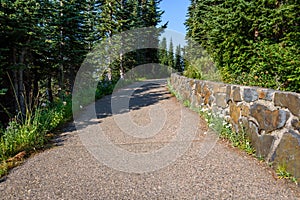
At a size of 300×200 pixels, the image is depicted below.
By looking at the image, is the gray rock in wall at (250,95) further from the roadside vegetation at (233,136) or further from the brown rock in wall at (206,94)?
the brown rock in wall at (206,94)

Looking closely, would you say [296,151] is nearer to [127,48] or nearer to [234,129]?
[234,129]

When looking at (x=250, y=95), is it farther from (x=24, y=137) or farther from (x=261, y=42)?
(x=24, y=137)

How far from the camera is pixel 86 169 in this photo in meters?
2.58

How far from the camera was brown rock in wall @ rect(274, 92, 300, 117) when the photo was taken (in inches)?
80.5

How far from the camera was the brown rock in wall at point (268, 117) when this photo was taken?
2257 millimetres

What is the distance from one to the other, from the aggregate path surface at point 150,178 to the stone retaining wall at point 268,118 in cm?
22

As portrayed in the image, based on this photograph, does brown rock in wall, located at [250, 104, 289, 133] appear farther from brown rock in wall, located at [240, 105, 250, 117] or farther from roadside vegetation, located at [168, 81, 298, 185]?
roadside vegetation, located at [168, 81, 298, 185]

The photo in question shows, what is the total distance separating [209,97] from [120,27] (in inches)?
477

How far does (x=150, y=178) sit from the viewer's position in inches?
92.7

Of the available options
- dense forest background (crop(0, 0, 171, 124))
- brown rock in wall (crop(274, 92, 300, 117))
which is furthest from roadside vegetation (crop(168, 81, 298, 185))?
dense forest background (crop(0, 0, 171, 124))

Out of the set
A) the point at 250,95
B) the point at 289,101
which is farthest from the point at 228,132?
the point at 289,101

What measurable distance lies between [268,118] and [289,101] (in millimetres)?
366

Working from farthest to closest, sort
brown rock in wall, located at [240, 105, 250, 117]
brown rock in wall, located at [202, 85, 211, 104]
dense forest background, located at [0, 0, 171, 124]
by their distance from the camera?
dense forest background, located at [0, 0, 171, 124], brown rock in wall, located at [202, 85, 211, 104], brown rock in wall, located at [240, 105, 250, 117]

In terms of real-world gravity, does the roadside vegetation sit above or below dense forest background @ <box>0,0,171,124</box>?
below
